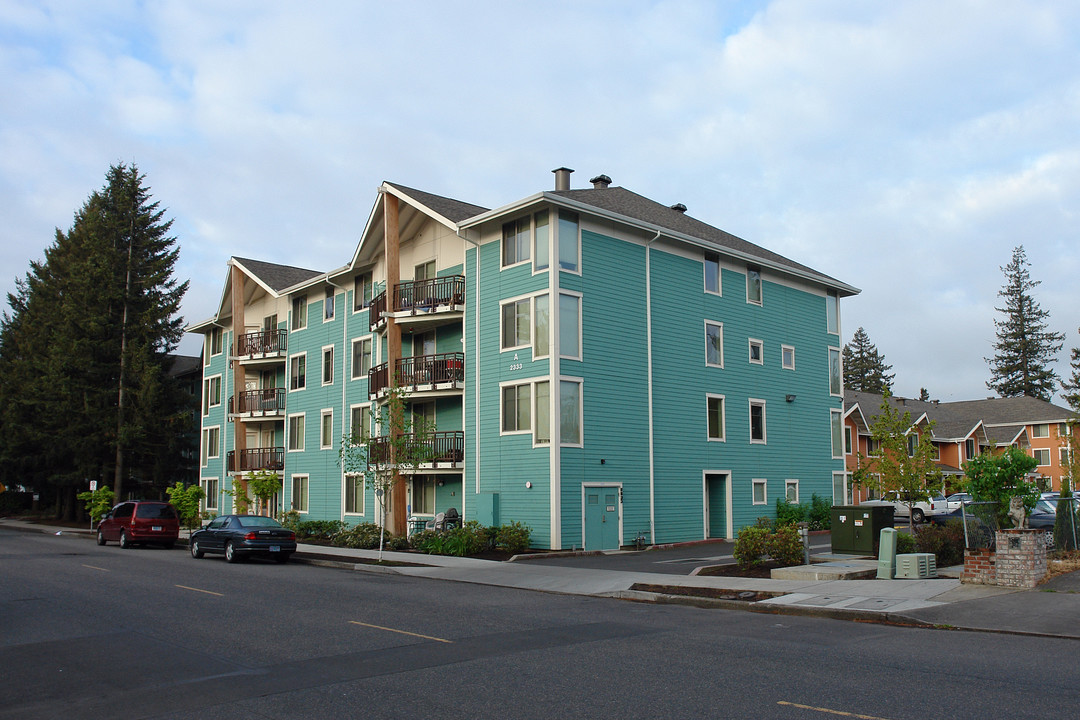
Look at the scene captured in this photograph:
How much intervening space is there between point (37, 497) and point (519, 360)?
5705cm

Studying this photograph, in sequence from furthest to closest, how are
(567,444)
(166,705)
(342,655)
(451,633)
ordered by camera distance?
(567,444) → (451,633) → (342,655) → (166,705)

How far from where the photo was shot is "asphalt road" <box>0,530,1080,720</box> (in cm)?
754

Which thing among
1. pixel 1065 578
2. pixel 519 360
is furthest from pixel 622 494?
pixel 1065 578

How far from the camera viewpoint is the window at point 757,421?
3381cm

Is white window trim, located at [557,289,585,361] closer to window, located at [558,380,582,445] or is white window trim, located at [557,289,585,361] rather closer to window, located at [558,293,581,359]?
window, located at [558,293,581,359]

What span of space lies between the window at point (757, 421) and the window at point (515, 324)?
36.6ft

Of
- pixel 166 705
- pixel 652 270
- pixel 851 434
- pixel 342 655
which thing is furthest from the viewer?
pixel 851 434

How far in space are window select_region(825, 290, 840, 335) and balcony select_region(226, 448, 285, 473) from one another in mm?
26284

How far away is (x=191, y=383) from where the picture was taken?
6256 cm

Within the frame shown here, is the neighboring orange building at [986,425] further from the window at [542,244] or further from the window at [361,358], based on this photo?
the window at [542,244]

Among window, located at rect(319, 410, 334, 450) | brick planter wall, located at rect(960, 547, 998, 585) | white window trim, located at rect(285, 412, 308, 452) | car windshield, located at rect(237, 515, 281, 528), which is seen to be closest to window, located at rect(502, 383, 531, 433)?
car windshield, located at rect(237, 515, 281, 528)

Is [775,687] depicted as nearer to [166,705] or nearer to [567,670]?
[567,670]

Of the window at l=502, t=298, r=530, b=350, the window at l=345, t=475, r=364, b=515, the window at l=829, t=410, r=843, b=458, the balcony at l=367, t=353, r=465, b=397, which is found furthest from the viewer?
the window at l=829, t=410, r=843, b=458

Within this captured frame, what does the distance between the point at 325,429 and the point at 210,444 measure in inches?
554
